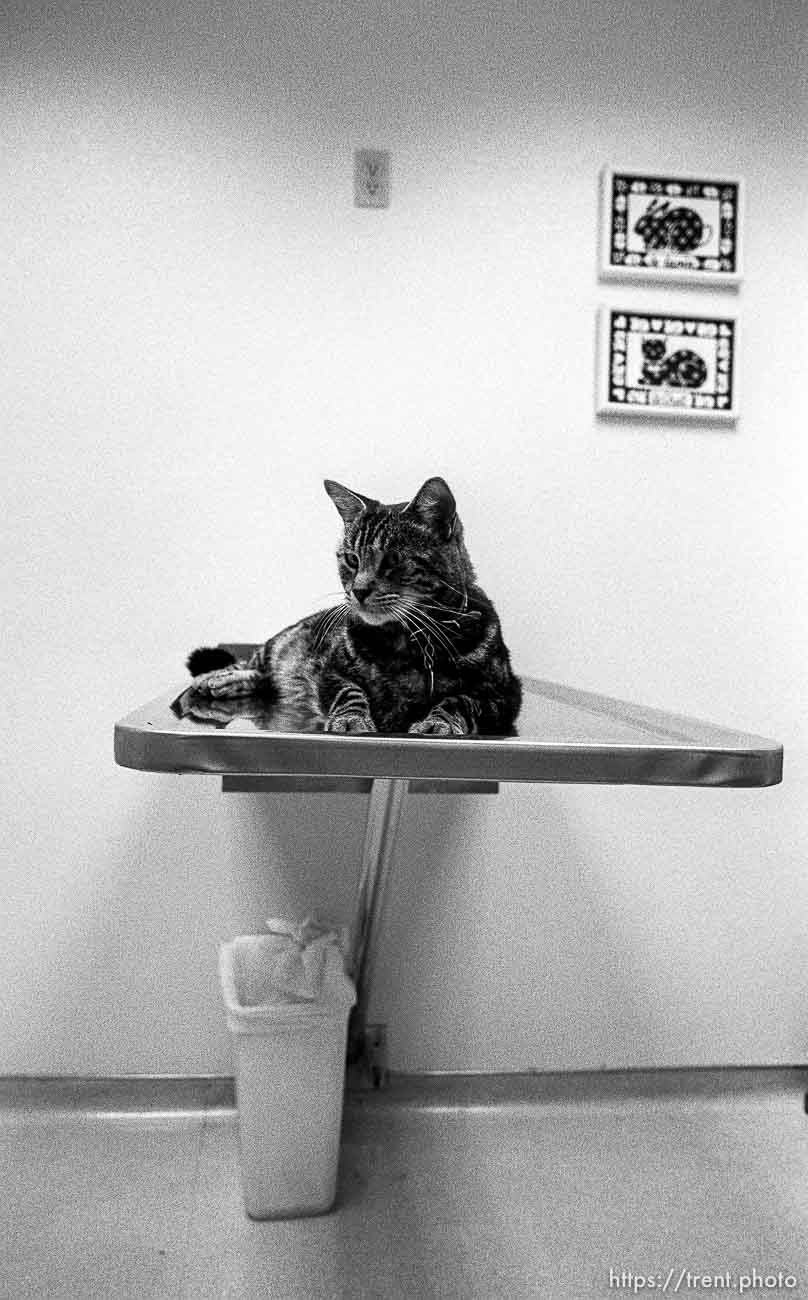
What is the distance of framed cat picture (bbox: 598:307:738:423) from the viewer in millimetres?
1955

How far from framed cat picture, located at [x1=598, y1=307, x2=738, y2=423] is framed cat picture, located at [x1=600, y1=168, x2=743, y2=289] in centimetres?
9

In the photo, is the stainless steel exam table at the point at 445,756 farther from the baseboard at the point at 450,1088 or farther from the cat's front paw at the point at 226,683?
the baseboard at the point at 450,1088

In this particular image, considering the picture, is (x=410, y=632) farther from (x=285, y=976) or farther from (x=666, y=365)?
(x=666, y=365)

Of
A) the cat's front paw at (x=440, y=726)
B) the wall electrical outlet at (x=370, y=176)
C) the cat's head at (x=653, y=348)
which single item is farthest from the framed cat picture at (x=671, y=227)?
the cat's front paw at (x=440, y=726)

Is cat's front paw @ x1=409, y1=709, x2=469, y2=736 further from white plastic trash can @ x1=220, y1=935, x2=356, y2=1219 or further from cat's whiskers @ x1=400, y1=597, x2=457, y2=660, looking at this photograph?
white plastic trash can @ x1=220, y1=935, x2=356, y2=1219

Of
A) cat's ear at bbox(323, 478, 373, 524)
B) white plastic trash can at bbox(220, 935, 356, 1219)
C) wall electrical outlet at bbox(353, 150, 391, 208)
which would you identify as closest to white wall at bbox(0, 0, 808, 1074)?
wall electrical outlet at bbox(353, 150, 391, 208)

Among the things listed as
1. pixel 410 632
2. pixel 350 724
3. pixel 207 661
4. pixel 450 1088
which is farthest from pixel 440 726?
pixel 450 1088

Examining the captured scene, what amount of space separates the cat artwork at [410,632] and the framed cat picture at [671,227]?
111 cm

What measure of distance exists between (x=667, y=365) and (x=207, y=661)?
1165mm

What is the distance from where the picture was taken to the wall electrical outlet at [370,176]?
6.25ft

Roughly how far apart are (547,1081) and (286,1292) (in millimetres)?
758

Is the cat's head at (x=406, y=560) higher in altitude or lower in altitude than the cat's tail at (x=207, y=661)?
higher

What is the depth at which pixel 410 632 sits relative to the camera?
1.12 meters

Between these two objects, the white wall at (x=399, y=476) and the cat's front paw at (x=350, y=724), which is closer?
the cat's front paw at (x=350, y=724)
